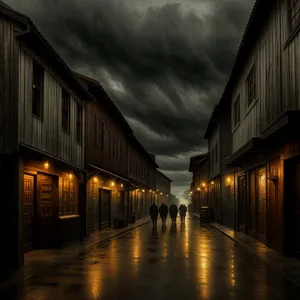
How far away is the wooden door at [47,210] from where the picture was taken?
1676 centimetres

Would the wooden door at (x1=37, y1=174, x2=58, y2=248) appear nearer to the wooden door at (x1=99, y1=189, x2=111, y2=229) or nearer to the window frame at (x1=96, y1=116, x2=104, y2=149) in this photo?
the window frame at (x1=96, y1=116, x2=104, y2=149)

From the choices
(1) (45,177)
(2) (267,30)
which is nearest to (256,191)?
(2) (267,30)

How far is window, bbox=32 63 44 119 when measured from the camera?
49.5 ft

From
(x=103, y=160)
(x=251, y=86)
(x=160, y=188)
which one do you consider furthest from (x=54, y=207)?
(x=160, y=188)

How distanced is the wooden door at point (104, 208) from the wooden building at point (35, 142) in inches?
225

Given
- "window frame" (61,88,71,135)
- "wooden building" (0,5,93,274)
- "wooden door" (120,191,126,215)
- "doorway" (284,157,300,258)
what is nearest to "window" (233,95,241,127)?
"wooden building" (0,5,93,274)

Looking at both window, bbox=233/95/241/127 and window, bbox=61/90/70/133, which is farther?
window, bbox=233/95/241/127

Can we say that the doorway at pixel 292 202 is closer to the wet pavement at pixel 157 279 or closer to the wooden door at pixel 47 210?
the wet pavement at pixel 157 279

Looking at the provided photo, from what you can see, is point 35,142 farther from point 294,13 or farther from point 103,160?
point 103,160

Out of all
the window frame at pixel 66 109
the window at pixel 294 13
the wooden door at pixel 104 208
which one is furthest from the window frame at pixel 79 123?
the window at pixel 294 13

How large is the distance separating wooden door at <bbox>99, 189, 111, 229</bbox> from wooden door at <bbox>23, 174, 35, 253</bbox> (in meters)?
10.8

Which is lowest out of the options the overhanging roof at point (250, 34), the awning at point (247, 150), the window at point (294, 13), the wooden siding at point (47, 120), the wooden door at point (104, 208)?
the wooden door at point (104, 208)

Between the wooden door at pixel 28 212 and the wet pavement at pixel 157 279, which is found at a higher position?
the wooden door at pixel 28 212

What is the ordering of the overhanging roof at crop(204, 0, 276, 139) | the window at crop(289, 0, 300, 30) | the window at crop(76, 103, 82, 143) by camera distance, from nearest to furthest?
the window at crop(289, 0, 300, 30)
the overhanging roof at crop(204, 0, 276, 139)
the window at crop(76, 103, 82, 143)
